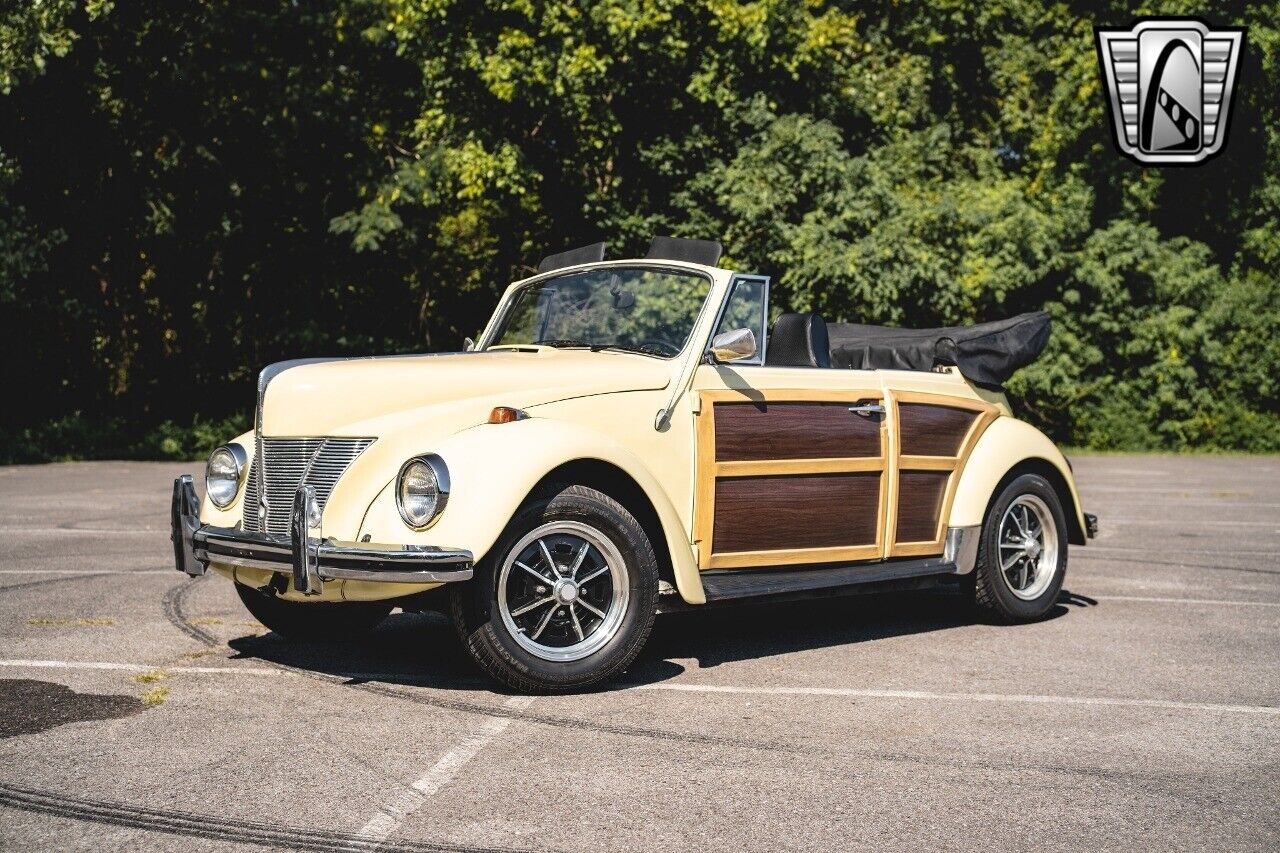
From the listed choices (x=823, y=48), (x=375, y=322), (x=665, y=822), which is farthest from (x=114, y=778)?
(x=375, y=322)

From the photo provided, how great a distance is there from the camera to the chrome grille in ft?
18.9

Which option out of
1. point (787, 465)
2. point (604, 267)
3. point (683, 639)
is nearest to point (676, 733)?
point (787, 465)

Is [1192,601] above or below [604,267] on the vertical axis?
below

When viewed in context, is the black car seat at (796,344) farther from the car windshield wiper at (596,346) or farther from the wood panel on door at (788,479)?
the car windshield wiper at (596,346)

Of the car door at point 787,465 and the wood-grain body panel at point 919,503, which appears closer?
the car door at point 787,465

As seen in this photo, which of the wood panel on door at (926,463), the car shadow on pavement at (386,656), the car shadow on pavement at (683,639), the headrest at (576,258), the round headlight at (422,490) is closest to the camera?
the round headlight at (422,490)

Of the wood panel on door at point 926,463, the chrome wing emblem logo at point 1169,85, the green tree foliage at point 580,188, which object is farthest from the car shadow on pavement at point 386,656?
the chrome wing emblem logo at point 1169,85

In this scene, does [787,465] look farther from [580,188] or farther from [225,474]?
[580,188]

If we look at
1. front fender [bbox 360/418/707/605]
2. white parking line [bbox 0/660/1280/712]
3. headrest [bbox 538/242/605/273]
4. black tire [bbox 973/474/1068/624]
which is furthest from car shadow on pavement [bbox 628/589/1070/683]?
headrest [bbox 538/242/605/273]

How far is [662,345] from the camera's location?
6633 millimetres

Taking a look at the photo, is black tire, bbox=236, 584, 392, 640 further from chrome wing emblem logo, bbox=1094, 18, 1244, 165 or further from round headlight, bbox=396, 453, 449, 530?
chrome wing emblem logo, bbox=1094, 18, 1244, 165

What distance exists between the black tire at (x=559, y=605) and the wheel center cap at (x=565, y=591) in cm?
3

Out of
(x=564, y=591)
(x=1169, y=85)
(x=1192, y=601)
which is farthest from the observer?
(x=1169, y=85)

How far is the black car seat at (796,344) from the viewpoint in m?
6.96
